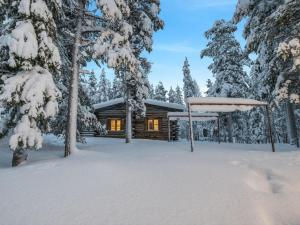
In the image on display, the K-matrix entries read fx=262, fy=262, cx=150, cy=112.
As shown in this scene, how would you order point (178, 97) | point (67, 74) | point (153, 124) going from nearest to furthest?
1. point (67, 74)
2. point (153, 124)
3. point (178, 97)

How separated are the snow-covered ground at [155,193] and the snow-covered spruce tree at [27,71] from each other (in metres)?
1.43

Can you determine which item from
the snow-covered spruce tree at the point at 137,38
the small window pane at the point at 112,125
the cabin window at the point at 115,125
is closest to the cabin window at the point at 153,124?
the cabin window at the point at 115,125

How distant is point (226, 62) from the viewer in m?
27.7

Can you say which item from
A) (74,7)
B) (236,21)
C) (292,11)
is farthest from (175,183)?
(236,21)

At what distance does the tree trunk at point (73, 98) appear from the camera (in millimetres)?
12407

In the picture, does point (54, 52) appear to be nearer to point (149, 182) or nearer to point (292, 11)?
point (149, 182)

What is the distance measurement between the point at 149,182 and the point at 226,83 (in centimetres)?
2167

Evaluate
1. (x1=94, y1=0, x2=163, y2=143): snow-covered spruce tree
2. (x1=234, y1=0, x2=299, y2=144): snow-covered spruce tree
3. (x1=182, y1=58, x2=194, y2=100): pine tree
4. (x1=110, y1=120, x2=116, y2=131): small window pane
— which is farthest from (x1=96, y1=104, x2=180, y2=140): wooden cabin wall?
(x1=182, y1=58, x2=194, y2=100): pine tree

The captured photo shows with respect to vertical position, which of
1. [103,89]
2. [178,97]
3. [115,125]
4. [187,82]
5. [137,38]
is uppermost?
[103,89]

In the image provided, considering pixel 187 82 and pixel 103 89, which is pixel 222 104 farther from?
pixel 103 89

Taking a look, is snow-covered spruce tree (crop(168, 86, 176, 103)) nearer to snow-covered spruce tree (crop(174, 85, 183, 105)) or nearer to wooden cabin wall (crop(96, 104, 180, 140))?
snow-covered spruce tree (crop(174, 85, 183, 105))

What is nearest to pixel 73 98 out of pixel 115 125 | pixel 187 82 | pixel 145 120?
pixel 145 120

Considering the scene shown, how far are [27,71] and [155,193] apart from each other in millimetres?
7517

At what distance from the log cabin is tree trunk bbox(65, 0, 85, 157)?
16482 mm
